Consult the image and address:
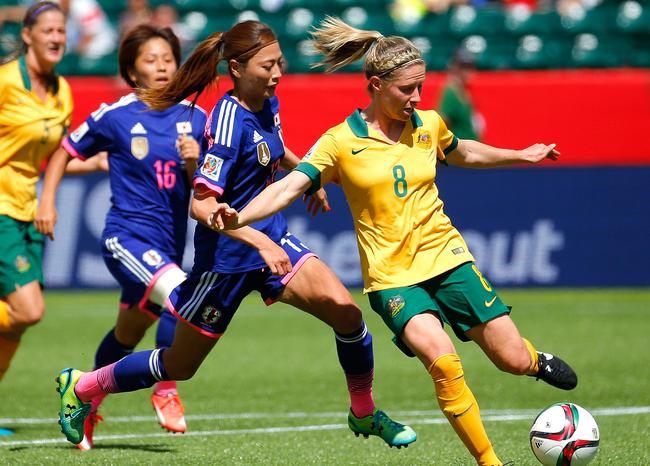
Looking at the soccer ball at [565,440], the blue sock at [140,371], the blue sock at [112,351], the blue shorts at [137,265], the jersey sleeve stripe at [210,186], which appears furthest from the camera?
the blue sock at [112,351]

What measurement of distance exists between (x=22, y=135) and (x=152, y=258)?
1402 millimetres

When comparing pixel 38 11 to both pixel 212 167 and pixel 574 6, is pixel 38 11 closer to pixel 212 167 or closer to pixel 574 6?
pixel 212 167

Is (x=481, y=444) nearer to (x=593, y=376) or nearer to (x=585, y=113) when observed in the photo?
(x=593, y=376)

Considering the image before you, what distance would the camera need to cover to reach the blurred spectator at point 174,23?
15.5 metres

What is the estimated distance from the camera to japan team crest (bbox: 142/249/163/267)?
23.2 ft

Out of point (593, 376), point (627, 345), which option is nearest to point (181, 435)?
point (593, 376)

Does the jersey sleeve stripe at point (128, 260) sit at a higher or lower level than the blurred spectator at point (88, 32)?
higher

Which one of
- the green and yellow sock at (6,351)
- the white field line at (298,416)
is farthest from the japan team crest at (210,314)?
the green and yellow sock at (6,351)

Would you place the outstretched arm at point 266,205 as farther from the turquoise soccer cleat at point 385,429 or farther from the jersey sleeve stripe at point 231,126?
the turquoise soccer cleat at point 385,429

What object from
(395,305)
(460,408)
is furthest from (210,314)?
(460,408)

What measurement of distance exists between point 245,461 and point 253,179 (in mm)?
1467

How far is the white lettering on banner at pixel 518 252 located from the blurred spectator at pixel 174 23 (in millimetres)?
4610

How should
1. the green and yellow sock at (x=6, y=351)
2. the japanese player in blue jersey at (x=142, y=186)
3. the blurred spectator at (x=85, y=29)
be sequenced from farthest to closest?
the blurred spectator at (x=85, y=29), the green and yellow sock at (x=6, y=351), the japanese player in blue jersey at (x=142, y=186)

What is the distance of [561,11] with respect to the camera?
54.5ft
